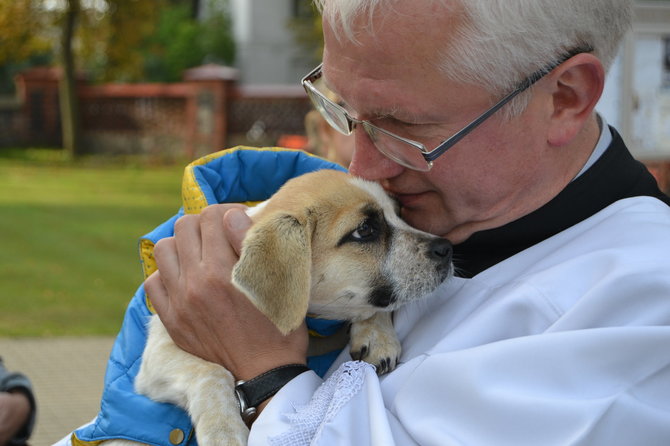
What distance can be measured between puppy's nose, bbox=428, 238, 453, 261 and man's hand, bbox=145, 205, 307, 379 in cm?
44

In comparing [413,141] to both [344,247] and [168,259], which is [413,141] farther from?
[168,259]

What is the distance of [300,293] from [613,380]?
90 centimetres

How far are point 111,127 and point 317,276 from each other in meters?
25.8

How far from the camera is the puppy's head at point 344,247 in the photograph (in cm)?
247

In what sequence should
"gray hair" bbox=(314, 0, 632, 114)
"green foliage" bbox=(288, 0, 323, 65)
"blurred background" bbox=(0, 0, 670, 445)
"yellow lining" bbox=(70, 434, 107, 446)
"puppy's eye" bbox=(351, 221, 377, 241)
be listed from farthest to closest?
"green foliage" bbox=(288, 0, 323, 65) < "blurred background" bbox=(0, 0, 670, 445) < "puppy's eye" bbox=(351, 221, 377, 241) < "yellow lining" bbox=(70, 434, 107, 446) < "gray hair" bbox=(314, 0, 632, 114)

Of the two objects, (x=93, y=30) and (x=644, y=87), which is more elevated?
(x=644, y=87)

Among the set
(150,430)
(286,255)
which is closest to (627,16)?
(286,255)

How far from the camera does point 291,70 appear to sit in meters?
34.4

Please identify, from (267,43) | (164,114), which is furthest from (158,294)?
(267,43)

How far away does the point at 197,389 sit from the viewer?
2.47m

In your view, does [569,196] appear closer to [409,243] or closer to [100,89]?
[409,243]

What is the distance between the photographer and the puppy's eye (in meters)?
2.79

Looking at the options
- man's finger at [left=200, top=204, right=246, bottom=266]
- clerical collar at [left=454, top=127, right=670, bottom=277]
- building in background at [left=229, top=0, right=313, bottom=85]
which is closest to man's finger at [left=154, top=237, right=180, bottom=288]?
man's finger at [left=200, top=204, right=246, bottom=266]

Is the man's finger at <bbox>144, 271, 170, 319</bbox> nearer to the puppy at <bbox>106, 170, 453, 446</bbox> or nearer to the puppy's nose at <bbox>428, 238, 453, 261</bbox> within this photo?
the puppy at <bbox>106, 170, 453, 446</bbox>
